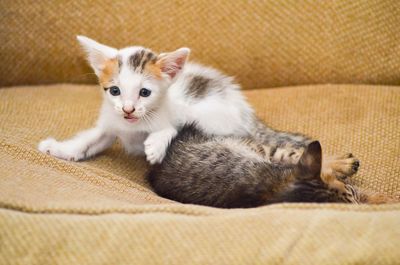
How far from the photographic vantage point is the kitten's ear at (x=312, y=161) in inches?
50.6

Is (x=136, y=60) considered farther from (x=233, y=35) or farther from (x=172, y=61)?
(x=233, y=35)

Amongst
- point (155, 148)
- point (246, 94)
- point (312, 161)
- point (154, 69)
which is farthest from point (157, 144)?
point (246, 94)

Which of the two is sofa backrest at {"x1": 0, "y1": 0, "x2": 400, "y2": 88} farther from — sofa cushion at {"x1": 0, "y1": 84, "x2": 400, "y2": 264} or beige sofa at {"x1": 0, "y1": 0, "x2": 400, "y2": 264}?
sofa cushion at {"x1": 0, "y1": 84, "x2": 400, "y2": 264}

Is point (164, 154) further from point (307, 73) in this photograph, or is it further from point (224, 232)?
point (307, 73)

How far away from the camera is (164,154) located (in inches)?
62.2

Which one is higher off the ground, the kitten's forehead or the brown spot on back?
the kitten's forehead

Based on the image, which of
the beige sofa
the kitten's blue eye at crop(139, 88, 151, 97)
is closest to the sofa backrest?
the beige sofa

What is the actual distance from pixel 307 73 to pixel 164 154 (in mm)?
865

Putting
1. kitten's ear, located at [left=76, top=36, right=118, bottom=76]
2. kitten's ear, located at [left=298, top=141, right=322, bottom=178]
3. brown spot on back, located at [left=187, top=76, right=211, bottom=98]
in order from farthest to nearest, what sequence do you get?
brown spot on back, located at [left=187, top=76, right=211, bottom=98] → kitten's ear, located at [left=76, top=36, right=118, bottom=76] → kitten's ear, located at [left=298, top=141, right=322, bottom=178]

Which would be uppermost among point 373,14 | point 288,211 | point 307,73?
point 373,14

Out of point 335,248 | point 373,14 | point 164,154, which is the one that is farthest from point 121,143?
point 373,14

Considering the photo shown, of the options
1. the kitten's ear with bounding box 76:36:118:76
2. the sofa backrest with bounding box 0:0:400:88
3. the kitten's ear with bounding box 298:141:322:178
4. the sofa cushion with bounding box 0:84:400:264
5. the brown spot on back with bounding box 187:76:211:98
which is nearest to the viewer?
the sofa cushion with bounding box 0:84:400:264

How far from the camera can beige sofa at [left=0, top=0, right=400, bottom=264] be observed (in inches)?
41.0

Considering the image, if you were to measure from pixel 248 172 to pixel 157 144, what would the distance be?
311mm
